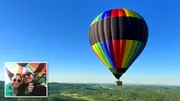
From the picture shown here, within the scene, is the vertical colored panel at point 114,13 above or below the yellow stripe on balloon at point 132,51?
above

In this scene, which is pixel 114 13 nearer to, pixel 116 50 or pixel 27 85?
pixel 116 50

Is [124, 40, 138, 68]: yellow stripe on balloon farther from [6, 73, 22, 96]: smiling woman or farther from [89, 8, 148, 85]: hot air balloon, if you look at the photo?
[6, 73, 22, 96]: smiling woman

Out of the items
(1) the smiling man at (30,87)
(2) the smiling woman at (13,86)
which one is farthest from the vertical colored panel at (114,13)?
(2) the smiling woman at (13,86)

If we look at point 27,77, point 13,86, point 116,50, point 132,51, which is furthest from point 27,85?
point 132,51

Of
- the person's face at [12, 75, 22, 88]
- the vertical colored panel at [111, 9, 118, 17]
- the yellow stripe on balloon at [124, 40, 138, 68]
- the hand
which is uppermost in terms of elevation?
the vertical colored panel at [111, 9, 118, 17]

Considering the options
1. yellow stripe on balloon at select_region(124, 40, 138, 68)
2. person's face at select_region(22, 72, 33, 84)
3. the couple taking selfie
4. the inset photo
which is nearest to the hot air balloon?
yellow stripe on balloon at select_region(124, 40, 138, 68)

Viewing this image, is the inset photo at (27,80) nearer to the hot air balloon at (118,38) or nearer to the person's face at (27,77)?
the person's face at (27,77)

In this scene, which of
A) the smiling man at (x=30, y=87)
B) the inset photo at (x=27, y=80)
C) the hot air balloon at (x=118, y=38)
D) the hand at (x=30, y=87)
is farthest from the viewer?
the hot air balloon at (x=118, y=38)

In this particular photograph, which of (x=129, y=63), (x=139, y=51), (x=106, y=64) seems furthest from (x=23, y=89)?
(x=139, y=51)
